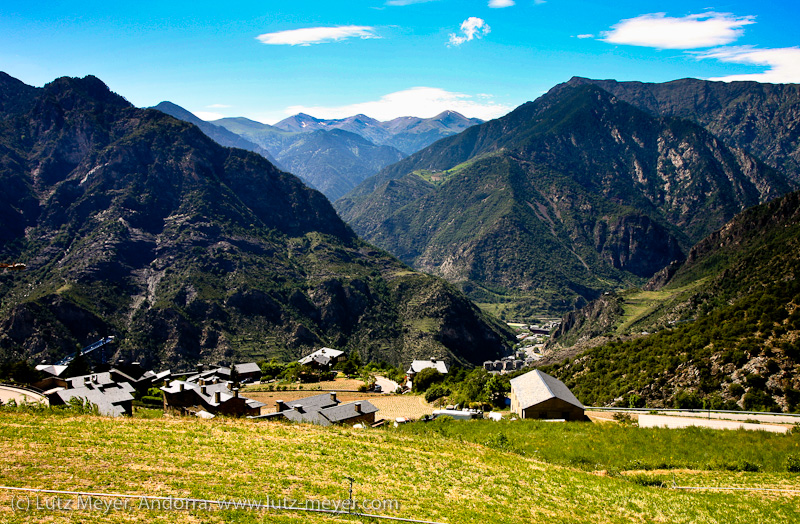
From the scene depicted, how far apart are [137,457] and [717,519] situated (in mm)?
21912

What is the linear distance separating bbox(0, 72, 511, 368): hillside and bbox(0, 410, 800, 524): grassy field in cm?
9779

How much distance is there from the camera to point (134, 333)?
4675 inches

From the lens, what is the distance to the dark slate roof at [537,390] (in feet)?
125

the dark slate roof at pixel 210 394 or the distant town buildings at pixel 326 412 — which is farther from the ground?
the distant town buildings at pixel 326 412

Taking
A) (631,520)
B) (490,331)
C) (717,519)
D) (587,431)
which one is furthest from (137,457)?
(490,331)

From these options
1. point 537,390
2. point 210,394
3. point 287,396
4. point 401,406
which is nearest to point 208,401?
point 210,394

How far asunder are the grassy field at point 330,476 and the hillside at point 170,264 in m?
97.8

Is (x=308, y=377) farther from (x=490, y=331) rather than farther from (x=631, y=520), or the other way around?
(x=490, y=331)

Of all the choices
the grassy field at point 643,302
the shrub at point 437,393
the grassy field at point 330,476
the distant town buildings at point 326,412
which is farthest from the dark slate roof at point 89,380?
the grassy field at point 643,302

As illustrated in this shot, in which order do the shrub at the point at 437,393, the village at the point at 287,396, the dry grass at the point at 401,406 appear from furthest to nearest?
the shrub at the point at 437,393 → the dry grass at the point at 401,406 → the village at the point at 287,396

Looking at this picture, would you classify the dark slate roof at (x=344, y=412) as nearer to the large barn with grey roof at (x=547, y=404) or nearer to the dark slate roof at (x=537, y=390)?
the dark slate roof at (x=537, y=390)

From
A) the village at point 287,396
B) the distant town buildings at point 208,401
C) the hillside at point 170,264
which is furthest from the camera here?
the hillside at point 170,264

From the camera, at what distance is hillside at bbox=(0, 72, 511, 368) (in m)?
121

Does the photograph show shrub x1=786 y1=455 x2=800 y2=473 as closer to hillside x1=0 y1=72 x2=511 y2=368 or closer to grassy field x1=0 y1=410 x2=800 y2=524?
grassy field x1=0 y1=410 x2=800 y2=524
